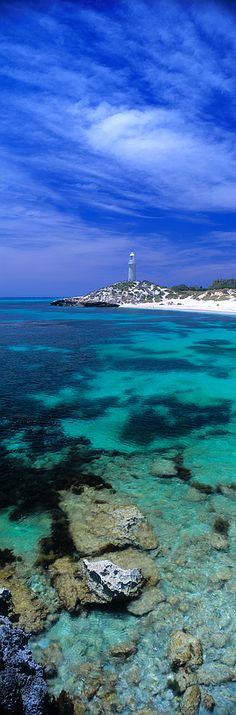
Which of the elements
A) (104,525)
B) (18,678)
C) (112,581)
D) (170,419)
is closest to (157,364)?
(170,419)

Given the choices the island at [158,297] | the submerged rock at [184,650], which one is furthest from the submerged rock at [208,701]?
the island at [158,297]

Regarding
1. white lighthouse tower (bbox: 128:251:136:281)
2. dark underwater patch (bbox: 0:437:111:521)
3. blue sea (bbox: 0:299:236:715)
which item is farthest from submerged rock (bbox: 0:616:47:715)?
white lighthouse tower (bbox: 128:251:136:281)

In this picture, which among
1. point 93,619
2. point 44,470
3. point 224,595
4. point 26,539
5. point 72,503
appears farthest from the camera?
point 44,470

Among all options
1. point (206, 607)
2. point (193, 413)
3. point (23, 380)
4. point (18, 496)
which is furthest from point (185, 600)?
point (23, 380)

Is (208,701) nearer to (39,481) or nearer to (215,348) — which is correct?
(39,481)

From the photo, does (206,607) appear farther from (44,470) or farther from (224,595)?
(44,470)

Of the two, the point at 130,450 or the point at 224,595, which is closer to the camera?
the point at 224,595

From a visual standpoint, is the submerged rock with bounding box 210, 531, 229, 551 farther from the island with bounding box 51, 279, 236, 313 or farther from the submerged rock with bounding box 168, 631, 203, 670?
the island with bounding box 51, 279, 236, 313

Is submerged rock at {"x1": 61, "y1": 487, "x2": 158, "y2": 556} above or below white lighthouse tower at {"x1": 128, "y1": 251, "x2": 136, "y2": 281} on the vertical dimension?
below
